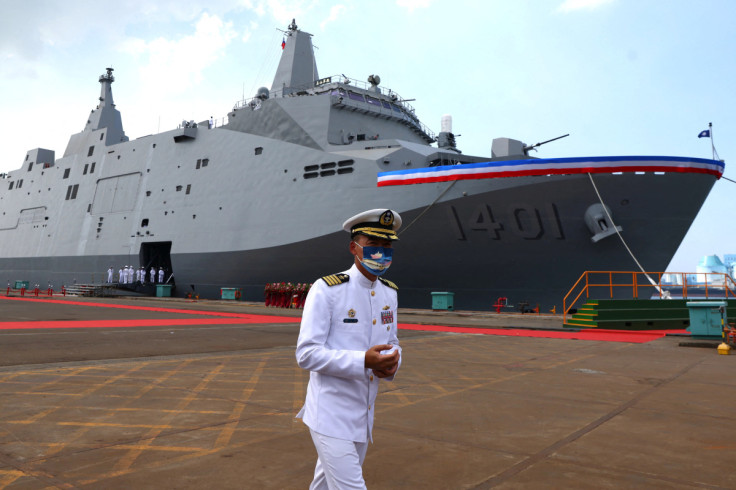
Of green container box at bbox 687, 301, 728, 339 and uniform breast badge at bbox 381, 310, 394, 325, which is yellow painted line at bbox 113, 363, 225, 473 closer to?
uniform breast badge at bbox 381, 310, 394, 325

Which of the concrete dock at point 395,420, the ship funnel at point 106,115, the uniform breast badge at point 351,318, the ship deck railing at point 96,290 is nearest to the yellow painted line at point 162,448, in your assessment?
the concrete dock at point 395,420

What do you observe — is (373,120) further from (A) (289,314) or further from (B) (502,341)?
(B) (502,341)

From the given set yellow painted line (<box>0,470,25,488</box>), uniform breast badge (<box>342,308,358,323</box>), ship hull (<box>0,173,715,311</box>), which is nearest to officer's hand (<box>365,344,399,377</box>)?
uniform breast badge (<box>342,308,358,323</box>)

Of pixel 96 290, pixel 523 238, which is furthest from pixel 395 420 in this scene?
pixel 96 290

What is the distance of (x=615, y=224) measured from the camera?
1519 cm

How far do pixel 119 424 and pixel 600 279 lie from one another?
1581cm

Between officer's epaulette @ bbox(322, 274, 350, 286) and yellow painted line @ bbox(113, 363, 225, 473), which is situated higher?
officer's epaulette @ bbox(322, 274, 350, 286)

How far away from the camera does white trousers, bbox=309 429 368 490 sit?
1989 millimetres

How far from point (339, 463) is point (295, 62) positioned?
88.1 ft

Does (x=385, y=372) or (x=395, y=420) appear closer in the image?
(x=385, y=372)

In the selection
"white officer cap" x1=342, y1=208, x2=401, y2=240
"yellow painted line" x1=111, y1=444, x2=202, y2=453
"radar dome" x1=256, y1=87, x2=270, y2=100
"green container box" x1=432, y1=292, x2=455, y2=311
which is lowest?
"yellow painted line" x1=111, y1=444, x2=202, y2=453

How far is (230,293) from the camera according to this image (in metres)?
23.2

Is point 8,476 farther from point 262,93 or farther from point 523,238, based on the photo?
point 262,93

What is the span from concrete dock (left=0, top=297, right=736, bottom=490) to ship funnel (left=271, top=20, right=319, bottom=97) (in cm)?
2060
